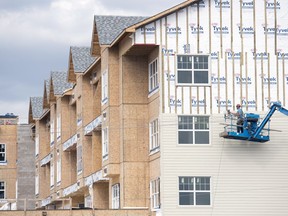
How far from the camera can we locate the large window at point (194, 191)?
5747cm

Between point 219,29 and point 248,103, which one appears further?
point 219,29

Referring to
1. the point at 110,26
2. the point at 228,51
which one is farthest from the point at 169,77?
the point at 110,26

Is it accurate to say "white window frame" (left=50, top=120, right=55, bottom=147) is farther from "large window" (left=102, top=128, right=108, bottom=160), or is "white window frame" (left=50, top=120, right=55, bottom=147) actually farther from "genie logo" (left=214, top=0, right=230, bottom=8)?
"genie logo" (left=214, top=0, right=230, bottom=8)

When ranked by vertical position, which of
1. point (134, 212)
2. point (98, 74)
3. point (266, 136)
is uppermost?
point (98, 74)

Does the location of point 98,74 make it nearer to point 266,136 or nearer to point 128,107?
point 128,107

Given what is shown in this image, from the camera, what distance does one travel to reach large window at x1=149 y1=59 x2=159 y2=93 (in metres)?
59.5

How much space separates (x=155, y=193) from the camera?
196 feet

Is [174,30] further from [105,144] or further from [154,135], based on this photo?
[105,144]

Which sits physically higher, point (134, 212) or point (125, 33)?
point (125, 33)

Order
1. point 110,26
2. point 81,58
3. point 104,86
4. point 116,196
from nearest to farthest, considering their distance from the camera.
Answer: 1. point 116,196
2. point 104,86
3. point 110,26
4. point 81,58

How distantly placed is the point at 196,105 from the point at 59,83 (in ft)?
97.6

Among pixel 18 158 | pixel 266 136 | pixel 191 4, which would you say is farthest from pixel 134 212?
pixel 18 158

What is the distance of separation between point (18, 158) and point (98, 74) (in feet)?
109

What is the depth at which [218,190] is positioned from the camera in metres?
57.8
